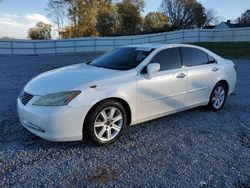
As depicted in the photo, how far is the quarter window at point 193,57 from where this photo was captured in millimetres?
4988

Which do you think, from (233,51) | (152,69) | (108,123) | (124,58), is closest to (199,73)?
(152,69)

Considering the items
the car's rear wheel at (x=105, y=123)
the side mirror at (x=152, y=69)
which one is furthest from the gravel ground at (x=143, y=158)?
the side mirror at (x=152, y=69)

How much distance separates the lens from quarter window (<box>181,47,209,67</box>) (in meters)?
4.99

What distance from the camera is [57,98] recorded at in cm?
354

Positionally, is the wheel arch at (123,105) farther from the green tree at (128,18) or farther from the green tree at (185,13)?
the green tree at (185,13)

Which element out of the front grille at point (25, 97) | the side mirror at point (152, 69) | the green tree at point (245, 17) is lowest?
the front grille at point (25, 97)

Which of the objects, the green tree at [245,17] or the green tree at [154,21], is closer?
the green tree at [154,21]

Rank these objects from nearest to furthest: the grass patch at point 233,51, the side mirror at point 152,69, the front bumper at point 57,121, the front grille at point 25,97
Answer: the front bumper at point 57,121
the front grille at point 25,97
the side mirror at point 152,69
the grass patch at point 233,51

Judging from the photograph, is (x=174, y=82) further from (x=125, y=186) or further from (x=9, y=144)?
(x=9, y=144)

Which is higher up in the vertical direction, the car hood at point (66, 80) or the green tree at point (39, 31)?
the green tree at point (39, 31)

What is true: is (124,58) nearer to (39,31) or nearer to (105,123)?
(105,123)

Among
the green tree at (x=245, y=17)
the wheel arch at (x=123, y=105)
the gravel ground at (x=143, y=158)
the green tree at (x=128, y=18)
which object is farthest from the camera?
the green tree at (x=245, y=17)

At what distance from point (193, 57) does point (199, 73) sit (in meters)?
0.34

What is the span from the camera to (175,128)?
15.2 ft
